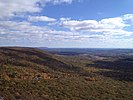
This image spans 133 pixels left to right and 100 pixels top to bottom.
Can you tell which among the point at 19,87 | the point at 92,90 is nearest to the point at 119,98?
the point at 92,90

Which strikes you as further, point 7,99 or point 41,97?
point 41,97

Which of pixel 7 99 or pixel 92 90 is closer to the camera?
pixel 7 99

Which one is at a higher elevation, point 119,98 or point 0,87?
point 0,87

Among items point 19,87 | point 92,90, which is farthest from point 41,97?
point 92,90

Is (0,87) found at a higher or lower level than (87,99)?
higher

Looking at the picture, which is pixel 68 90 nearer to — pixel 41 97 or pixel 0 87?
pixel 41 97

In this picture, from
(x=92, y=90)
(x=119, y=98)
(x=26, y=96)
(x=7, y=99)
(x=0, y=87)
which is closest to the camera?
(x=7, y=99)

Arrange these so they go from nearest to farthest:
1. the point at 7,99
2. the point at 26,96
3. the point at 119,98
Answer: the point at 7,99 < the point at 26,96 < the point at 119,98

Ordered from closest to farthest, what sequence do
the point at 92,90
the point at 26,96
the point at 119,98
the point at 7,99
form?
the point at 7,99
the point at 26,96
the point at 119,98
the point at 92,90

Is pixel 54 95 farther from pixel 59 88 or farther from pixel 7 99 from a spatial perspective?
pixel 7 99
